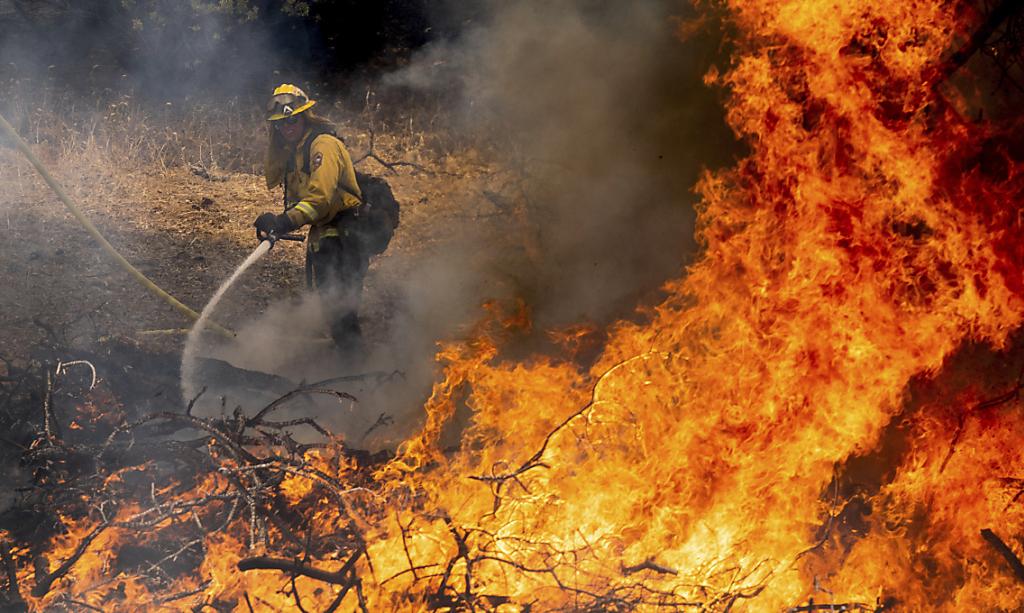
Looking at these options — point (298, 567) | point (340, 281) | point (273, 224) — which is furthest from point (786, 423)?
point (273, 224)

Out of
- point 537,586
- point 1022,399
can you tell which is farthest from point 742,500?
point 1022,399

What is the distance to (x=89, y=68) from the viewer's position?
A: 11422 millimetres

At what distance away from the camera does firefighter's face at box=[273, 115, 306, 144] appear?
19.1 ft

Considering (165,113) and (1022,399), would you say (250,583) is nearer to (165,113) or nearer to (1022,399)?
(1022,399)

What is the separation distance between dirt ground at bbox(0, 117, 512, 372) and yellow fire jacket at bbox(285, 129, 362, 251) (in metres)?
1.72

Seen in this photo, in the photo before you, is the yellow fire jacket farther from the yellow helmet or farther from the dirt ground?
the dirt ground

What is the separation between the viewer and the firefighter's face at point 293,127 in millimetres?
5809

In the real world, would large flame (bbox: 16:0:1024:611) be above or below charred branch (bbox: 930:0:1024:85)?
below

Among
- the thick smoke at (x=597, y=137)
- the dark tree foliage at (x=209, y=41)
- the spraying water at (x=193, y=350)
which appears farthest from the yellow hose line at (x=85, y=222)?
the dark tree foliage at (x=209, y=41)

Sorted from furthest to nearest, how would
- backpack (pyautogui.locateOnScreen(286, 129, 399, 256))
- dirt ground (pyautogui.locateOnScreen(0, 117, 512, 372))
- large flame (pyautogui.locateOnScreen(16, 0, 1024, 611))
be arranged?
dirt ground (pyautogui.locateOnScreen(0, 117, 512, 372)), backpack (pyautogui.locateOnScreen(286, 129, 399, 256)), large flame (pyautogui.locateOnScreen(16, 0, 1024, 611))

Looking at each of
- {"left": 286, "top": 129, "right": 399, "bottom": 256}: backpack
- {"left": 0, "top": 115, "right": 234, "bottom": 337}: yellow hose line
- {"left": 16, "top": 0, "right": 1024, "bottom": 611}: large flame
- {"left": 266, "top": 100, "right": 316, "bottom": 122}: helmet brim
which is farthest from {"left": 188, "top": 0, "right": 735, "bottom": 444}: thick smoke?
{"left": 266, "top": 100, "right": 316, "bottom": 122}: helmet brim

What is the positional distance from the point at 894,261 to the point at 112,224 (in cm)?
806

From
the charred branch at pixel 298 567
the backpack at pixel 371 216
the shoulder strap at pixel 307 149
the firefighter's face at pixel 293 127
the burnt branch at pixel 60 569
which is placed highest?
the firefighter's face at pixel 293 127

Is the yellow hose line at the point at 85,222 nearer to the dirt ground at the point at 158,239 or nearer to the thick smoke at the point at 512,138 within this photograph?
the dirt ground at the point at 158,239
